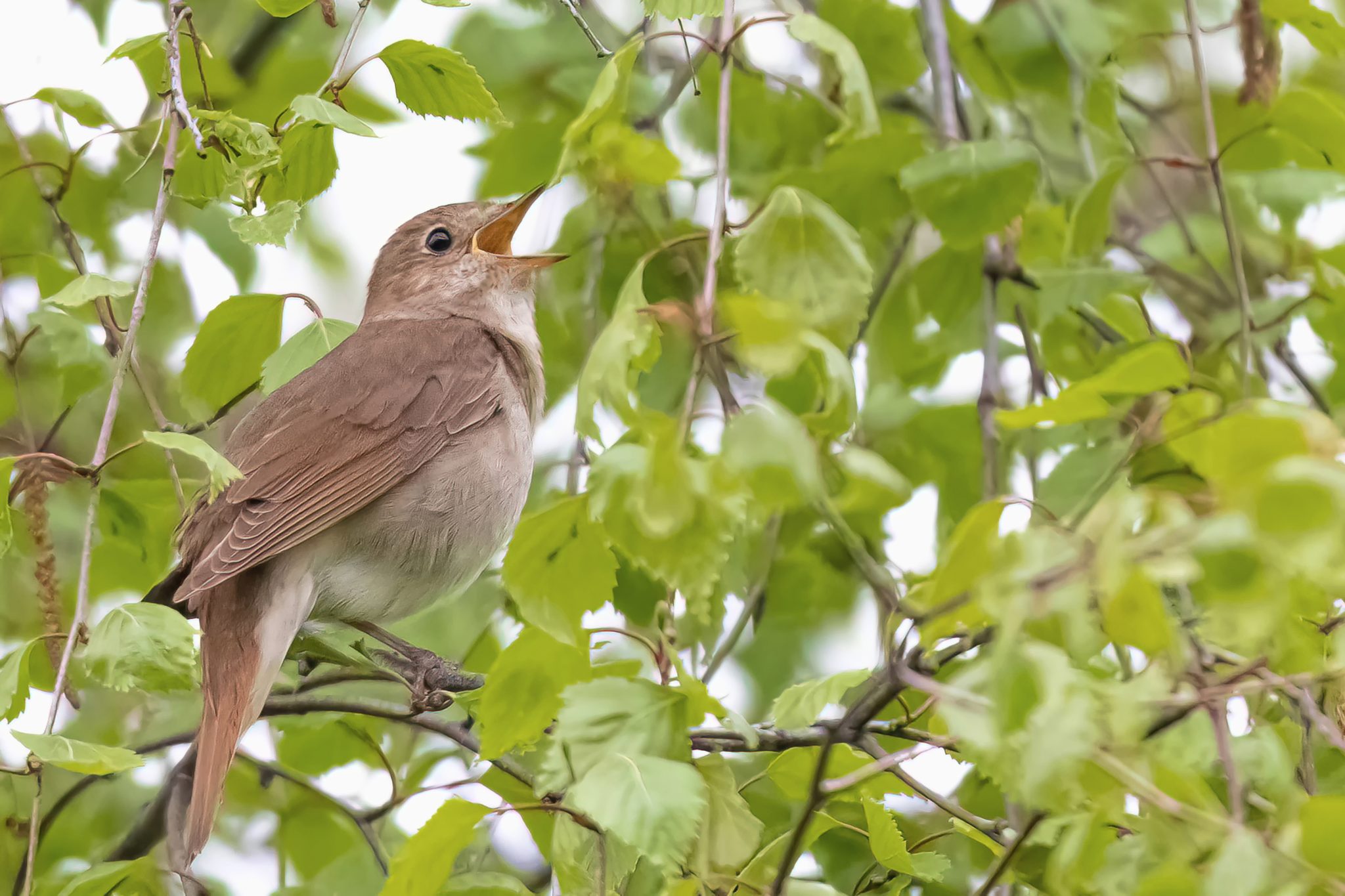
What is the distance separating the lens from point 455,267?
3.93 metres

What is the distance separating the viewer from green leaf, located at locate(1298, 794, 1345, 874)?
111 cm

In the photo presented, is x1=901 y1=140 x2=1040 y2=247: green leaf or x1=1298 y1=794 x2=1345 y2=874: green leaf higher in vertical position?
x1=901 y1=140 x2=1040 y2=247: green leaf

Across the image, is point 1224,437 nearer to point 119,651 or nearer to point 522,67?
point 119,651

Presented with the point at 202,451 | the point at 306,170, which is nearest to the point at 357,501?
the point at 306,170

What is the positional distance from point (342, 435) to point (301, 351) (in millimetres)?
572

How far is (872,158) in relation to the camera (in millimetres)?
2639

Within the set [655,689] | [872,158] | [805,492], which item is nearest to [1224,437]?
[805,492]

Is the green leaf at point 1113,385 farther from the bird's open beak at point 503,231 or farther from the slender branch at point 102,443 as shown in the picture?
the bird's open beak at point 503,231

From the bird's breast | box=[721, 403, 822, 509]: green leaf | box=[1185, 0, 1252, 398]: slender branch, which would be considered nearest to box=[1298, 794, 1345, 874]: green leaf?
box=[721, 403, 822, 509]: green leaf

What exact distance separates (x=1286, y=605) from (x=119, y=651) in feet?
4.42

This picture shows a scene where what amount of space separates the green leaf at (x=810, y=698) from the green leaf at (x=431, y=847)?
15.8 inches

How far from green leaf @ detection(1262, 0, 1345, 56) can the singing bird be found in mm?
1648

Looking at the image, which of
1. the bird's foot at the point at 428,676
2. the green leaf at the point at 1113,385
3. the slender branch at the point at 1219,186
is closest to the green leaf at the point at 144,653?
the bird's foot at the point at 428,676

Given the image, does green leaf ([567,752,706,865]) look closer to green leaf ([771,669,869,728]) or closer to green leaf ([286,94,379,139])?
green leaf ([771,669,869,728])
